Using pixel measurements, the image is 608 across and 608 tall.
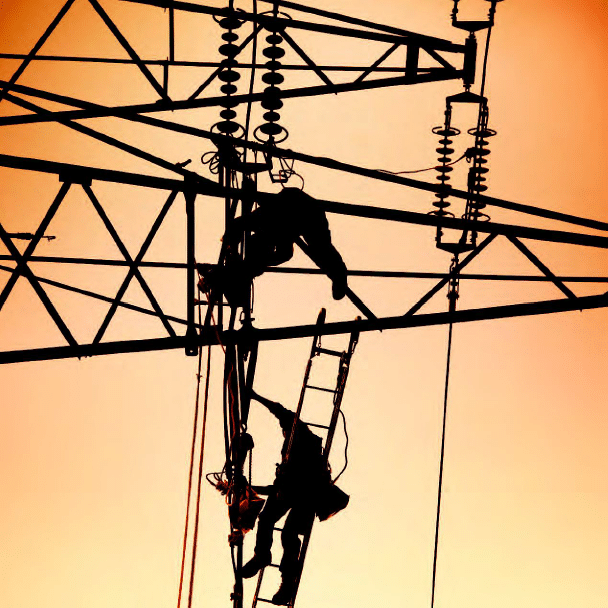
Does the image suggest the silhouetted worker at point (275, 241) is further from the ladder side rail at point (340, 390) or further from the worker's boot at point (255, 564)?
the worker's boot at point (255, 564)

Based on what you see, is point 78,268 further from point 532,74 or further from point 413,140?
point 532,74

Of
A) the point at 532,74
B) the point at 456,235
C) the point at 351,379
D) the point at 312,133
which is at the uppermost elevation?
the point at 532,74

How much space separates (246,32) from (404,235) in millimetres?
3425

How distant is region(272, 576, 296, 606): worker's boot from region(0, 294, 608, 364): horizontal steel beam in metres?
1.85

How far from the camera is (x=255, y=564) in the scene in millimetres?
7492

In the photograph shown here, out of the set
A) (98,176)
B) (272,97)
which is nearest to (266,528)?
(98,176)

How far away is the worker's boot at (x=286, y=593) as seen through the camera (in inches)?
307

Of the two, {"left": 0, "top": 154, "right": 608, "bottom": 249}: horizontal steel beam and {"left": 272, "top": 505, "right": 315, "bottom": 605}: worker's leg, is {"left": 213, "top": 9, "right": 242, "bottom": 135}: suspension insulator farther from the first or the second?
{"left": 272, "top": 505, "right": 315, "bottom": 605}: worker's leg

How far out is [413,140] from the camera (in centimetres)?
1289

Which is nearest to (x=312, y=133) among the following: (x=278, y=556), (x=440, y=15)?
(x=440, y=15)

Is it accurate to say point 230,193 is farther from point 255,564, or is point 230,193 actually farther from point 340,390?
point 255,564

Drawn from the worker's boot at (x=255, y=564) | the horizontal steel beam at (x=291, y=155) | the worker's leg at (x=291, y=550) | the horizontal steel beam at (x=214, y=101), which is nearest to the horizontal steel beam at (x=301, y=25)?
the horizontal steel beam at (x=214, y=101)

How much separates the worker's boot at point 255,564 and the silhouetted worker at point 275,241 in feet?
6.22

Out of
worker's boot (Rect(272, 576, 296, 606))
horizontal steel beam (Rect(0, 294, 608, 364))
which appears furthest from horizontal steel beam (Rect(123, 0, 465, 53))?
worker's boot (Rect(272, 576, 296, 606))
